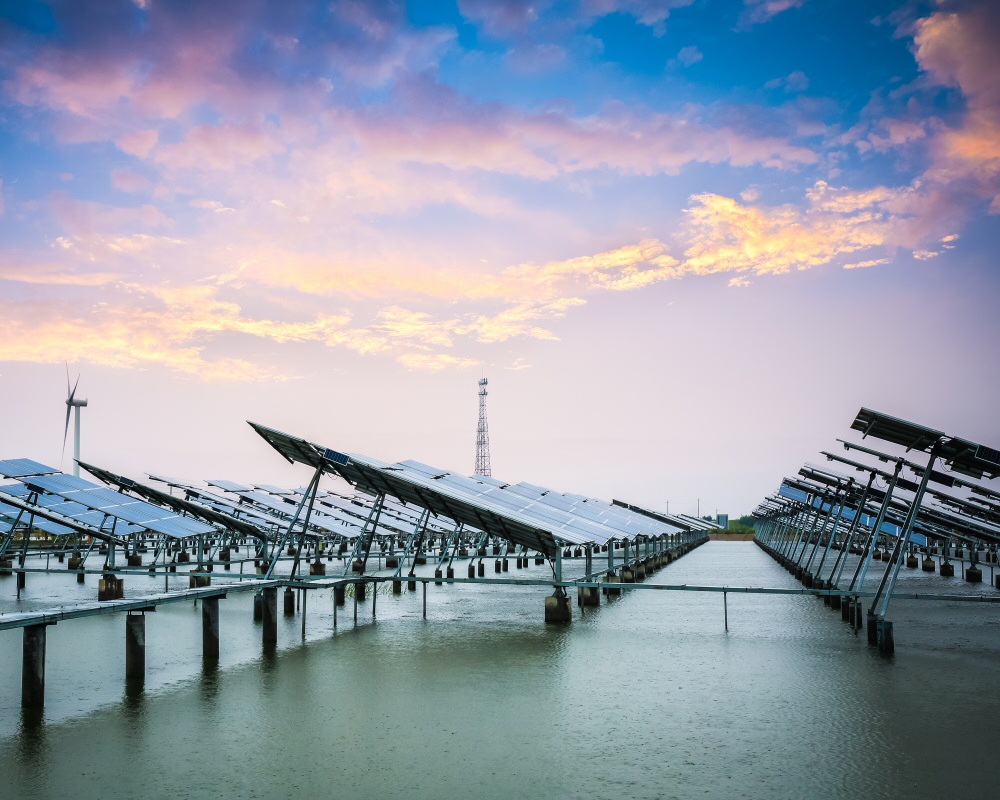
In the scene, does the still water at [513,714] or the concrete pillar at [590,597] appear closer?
the still water at [513,714]

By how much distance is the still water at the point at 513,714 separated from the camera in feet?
37.1

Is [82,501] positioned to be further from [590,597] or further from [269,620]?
[590,597]

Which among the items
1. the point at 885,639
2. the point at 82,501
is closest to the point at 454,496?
the point at 885,639

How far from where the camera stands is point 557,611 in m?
27.5

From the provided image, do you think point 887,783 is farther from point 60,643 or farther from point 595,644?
point 60,643

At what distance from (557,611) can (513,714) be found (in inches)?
501

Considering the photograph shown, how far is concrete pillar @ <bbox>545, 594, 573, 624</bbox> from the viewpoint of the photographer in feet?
89.7

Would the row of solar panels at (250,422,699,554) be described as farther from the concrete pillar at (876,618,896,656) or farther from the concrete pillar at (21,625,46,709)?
the concrete pillar at (21,625,46,709)

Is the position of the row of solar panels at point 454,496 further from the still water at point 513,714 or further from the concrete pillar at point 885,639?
the concrete pillar at point 885,639

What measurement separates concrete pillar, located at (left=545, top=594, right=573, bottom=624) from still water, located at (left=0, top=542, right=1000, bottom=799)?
3.10 ft

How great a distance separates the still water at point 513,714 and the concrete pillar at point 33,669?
0.35 m

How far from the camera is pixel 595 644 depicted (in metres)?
23.1

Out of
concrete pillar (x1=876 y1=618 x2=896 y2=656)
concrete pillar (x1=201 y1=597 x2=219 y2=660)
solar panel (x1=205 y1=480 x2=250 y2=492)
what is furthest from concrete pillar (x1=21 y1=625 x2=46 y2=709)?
solar panel (x1=205 y1=480 x2=250 y2=492)

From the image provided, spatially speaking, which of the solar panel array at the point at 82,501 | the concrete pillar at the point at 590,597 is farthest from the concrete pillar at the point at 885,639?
the solar panel array at the point at 82,501
